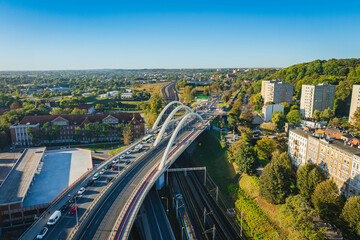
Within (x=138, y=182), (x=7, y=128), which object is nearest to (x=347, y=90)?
(x=138, y=182)

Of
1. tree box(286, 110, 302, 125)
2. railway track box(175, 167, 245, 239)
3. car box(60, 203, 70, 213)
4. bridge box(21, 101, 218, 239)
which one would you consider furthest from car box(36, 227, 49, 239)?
tree box(286, 110, 302, 125)

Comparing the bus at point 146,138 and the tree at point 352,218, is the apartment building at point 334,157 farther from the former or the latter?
the bus at point 146,138

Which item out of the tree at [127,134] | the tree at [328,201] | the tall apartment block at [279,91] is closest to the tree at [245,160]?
the tree at [328,201]

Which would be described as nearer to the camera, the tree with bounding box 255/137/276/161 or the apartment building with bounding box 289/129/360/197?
the apartment building with bounding box 289/129/360/197

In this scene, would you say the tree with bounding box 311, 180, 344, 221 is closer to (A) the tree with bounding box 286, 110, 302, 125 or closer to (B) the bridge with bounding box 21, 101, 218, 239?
(B) the bridge with bounding box 21, 101, 218, 239

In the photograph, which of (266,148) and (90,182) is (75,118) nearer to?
(90,182)

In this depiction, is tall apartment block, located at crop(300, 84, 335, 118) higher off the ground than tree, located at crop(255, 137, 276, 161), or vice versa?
tall apartment block, located at crop(300, 84, 335, 118)
